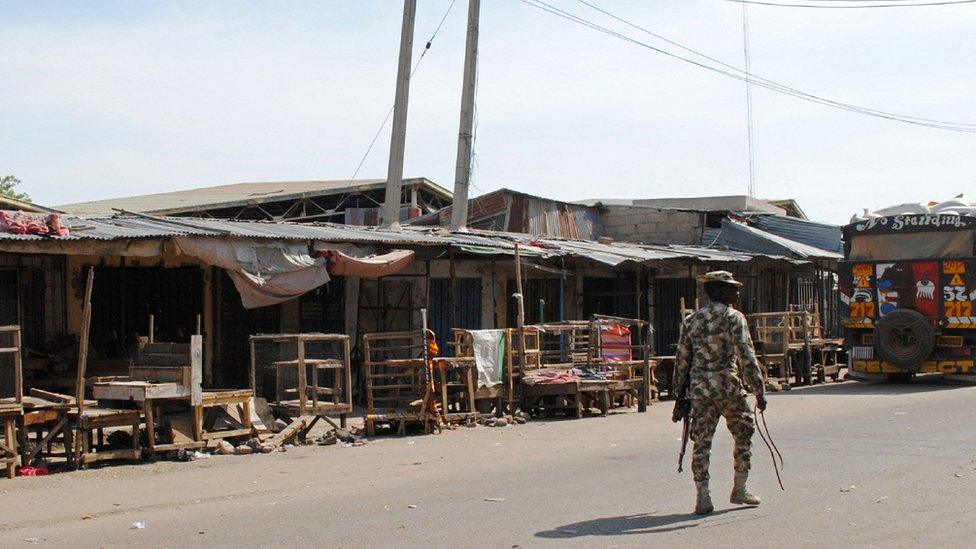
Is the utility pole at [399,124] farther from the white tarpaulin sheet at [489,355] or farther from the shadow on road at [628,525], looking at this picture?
the shadow on road at [628,525]

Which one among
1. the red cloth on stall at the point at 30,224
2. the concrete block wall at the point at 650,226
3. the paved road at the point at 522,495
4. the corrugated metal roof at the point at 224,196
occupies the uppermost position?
the corrugated metal roof at the point at 224,196

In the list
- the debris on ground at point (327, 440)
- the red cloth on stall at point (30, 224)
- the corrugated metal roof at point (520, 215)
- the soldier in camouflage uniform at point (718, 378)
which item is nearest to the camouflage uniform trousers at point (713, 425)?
the soldier in camouflage uniform at point (718, 378)

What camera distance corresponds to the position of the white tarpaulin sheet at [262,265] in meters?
13.2

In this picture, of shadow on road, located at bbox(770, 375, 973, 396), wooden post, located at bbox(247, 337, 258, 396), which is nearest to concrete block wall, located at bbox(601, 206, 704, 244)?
shadow on road, located at bbox(770, 375, 973, 396)

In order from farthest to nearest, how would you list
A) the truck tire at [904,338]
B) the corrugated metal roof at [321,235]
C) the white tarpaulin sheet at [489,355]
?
the truck tire at [904,338] → the white tarpaulin sheet at [489,355] → the corrugated metal roof at [321,235]

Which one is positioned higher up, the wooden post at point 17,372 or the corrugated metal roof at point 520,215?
the corrugated metal roof at point 520,215

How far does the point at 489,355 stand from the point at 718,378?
7478 millimetres

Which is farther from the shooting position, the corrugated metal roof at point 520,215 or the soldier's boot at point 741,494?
the corrugated metal roof at point 520,215

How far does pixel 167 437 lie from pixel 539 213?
50.5 feet

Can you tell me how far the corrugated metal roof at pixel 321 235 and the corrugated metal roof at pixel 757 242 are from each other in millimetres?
4186

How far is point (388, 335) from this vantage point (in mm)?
13688

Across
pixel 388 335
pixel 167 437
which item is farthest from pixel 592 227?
pixel 167 437

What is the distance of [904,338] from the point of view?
1920cm

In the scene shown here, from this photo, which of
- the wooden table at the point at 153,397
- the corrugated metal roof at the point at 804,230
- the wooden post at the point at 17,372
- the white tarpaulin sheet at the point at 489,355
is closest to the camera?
the wooden post at the point at 17,372
